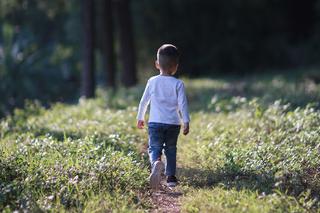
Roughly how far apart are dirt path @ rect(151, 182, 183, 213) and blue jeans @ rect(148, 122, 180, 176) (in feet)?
0.95

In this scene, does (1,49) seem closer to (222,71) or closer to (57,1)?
(57,1)

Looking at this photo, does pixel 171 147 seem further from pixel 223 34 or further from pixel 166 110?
pixel 223 34

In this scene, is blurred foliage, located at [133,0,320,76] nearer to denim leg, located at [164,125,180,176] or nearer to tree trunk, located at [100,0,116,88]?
tree trunk, located at [100,0,116,88]

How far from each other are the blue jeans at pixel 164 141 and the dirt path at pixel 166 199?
289 millimetres

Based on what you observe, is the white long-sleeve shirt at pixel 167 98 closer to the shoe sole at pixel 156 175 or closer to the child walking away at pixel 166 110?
the child walking away at pixel 166 110

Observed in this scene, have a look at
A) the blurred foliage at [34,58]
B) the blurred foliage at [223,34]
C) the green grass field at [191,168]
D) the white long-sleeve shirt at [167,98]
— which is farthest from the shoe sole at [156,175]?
the blurred foliage at [223,34]

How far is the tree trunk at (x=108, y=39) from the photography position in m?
21.9

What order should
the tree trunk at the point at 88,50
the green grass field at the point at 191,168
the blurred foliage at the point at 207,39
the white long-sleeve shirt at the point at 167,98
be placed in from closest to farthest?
the green grass field at the point at 191,168 → the white long-sleeve shirt at the point at 167,98 → the tree trunk at the point at 88,50 → the blurred foliage at the point at 207,39

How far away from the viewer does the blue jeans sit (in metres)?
7.37

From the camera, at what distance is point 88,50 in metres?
18.8

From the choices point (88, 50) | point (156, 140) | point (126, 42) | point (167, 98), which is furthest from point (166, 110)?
point (126, 42)

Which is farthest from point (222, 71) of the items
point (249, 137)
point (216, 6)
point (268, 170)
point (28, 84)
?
point (268, 170)

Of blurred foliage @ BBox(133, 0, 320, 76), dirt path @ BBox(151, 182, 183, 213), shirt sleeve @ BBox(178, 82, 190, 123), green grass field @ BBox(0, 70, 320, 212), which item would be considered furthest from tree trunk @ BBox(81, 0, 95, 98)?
dirt path @ BBox(151, 182, 183, 213)

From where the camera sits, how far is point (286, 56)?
32.2 m
